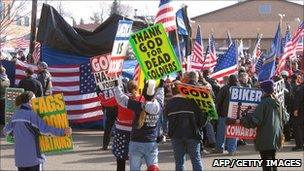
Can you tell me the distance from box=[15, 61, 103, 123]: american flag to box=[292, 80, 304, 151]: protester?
5.52 metres

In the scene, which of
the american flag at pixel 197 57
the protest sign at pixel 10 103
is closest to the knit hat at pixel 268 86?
the protest sign at pixel 10 103

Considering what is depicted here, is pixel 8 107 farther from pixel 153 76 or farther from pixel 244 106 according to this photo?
pixel 244 106

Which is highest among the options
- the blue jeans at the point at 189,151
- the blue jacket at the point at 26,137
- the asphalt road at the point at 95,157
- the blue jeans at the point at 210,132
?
the blue jacket at the point at 26,137

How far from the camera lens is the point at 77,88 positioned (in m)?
16.5

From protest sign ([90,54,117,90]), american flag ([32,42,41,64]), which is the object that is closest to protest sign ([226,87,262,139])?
protest sign ([90,54,117,90])

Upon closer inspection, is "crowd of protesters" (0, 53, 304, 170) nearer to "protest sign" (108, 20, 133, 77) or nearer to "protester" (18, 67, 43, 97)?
"protest sign" (108, 20, 133, 77)

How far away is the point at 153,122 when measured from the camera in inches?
341

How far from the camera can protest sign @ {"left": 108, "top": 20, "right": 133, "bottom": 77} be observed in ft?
31.0

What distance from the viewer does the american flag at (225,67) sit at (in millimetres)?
15656

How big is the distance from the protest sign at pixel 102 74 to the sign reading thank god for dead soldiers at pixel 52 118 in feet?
3.25

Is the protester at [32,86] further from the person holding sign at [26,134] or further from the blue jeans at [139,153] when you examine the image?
the blue jeans at [139,153]

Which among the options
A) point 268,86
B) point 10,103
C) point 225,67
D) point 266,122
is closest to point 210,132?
point 225,67

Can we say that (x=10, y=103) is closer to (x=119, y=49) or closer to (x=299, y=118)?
(x=119, y=49)

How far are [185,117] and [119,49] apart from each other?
1.73 m
